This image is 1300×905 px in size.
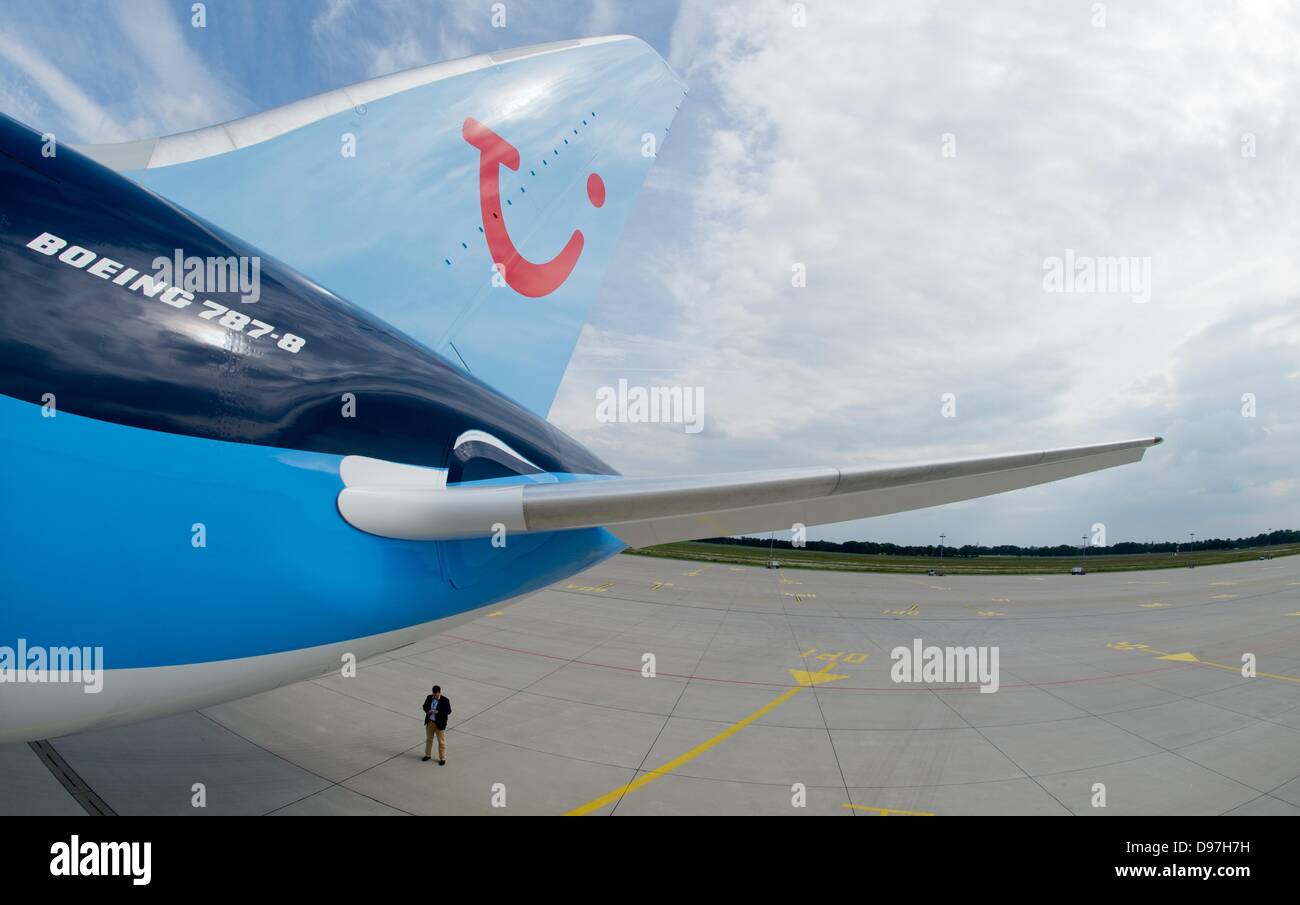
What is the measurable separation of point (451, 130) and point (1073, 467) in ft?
21.8

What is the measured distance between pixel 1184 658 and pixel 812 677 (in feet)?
44.5

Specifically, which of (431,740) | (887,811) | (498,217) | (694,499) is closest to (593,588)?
(431,740)

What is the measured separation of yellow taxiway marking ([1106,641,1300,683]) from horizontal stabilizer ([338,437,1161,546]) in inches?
809

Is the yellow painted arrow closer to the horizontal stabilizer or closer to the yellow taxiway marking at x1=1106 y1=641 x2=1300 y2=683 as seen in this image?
the yellow taxiway marking at x1=1106 y1=641 x2=1300 y2=683

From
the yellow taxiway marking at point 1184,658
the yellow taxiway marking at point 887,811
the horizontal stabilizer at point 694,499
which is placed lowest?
the yellow taxiway marking at point 887,811

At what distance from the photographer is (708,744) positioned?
34.3ft

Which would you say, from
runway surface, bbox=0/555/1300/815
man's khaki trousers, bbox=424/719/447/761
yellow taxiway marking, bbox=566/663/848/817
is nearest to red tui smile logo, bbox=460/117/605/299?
runway surface, bbox=0/555/1300/815

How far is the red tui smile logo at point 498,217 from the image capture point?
6453 mm

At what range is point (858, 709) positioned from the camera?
42.6 feet

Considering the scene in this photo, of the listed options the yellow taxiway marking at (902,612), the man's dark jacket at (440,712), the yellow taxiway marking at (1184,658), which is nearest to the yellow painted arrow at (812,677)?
the man's dark jacket at (440,712)

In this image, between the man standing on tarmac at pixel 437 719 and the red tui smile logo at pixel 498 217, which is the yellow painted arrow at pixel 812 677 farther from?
the red tui smile logo at pixel 498 217

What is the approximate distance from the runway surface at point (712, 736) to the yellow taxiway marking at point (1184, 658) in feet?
0.44

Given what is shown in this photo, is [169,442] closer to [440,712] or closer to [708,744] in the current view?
[440,712]

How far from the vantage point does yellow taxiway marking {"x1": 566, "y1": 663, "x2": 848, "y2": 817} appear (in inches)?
317
